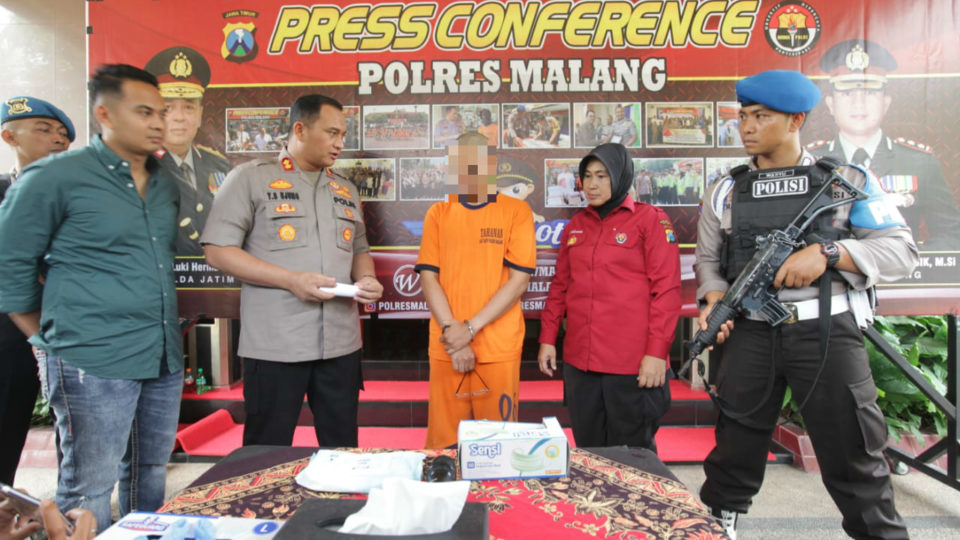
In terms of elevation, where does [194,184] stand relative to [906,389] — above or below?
above

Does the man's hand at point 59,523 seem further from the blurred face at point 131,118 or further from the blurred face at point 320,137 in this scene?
the blurred face at point 320,137

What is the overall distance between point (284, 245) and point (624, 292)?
55.2 inches

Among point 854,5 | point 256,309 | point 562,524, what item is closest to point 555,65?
point 854,5

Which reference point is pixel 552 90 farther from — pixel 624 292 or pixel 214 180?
pixel 214 180

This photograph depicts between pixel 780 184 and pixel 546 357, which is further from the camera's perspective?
pixel 546 357

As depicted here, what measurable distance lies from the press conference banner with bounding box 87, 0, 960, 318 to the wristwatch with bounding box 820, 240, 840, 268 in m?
0.94

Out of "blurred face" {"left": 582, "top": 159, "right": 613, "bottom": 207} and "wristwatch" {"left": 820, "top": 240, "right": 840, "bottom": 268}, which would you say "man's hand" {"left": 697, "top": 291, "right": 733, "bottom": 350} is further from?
"blurred face" {"left": 582, "top": 159, "right": 613, "bottom": 207}

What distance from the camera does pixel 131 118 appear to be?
179 cm

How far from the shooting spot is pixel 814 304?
1.89m

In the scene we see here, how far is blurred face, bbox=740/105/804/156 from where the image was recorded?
1.92m

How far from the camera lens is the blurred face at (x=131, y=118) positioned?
1787mm

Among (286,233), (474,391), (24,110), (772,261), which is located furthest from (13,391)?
(772,261)

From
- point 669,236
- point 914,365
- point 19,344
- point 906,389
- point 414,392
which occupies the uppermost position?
point 669,236

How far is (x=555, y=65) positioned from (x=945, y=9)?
75.6 inches
